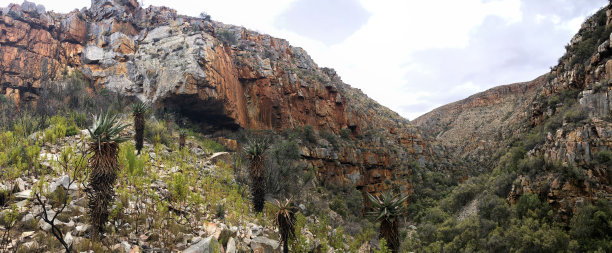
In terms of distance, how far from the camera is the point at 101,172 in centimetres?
669

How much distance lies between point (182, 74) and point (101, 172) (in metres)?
18.3

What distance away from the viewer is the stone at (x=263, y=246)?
809 cm

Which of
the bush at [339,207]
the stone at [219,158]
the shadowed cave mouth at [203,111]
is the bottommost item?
the bush at [339,207]

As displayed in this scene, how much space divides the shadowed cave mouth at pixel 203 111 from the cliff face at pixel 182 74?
89 millimetres

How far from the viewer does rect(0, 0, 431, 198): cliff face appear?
24375 mm

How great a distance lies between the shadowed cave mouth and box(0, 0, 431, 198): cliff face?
9cm

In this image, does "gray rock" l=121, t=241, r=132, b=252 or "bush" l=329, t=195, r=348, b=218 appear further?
"bush" l=329, t=195, r=348, b=218

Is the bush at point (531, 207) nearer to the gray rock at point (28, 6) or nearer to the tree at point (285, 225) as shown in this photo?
the tree at point (285, 225)

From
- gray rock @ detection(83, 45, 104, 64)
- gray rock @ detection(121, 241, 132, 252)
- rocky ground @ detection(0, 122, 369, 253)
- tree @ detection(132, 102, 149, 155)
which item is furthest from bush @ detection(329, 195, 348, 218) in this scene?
gray rock @ detection(83, 45, 104, 64)

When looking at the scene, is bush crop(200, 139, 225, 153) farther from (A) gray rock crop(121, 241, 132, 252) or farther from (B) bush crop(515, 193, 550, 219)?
(B) bush crop(515, 193, 550, 219)

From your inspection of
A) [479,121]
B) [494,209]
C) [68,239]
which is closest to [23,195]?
[68,239]

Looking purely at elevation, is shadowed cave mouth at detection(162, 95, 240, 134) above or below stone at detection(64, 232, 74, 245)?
above

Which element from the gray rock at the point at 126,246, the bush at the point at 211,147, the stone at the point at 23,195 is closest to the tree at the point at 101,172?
the gray rock at the point at 126,246

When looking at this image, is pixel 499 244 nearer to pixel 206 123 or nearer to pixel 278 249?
pixel 278 249
